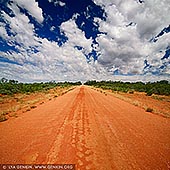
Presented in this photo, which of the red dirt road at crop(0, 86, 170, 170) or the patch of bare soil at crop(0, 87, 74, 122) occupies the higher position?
the red dirt road at crop(0, 86, 170, 170)

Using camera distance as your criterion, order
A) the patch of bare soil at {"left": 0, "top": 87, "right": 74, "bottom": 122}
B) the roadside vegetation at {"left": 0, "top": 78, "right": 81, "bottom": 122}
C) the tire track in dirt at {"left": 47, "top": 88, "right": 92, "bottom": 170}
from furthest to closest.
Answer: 1. the roadside vegetation at {"left": 0, "top": 78, "right": 81, "bottom": 122}
2. the patch of bare soil at {"left": 0, "top": 87, "right": 74, "bottom": 122}
3. the tire track in dirt at {"left": 47, "top": 88, "right": 92, "bottom": 170}

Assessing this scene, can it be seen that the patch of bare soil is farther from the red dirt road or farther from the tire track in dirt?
the tire track in dirt

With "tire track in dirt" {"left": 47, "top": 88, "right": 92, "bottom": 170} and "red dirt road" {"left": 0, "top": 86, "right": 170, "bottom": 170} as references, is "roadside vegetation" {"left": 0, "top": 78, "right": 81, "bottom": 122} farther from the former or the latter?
"tire track in dirt" {"left": 47, "top": 88, "right": 92, "bottom": 170}

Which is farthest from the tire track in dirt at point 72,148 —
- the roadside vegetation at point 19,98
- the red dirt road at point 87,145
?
the roadside vegetation at point 19,98

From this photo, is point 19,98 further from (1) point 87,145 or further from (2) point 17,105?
(1) point 87,145

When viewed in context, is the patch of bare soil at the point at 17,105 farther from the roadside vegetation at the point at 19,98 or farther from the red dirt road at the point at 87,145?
the red dirt road at the point at 87,145

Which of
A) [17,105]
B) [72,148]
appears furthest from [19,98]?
[72,148]

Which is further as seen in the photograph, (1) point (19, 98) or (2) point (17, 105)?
(1) point (19, 98)

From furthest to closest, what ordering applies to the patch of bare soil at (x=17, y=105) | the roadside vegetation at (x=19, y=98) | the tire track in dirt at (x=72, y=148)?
the roadside vegetation at (x=19, y=98)
the patch of bare soil at (x=17, y=105)
the tire track in dirt at (x=72, y=148)

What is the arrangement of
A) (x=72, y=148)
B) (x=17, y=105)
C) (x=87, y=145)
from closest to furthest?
1. (x=72, y=148)
2. (x=87, y=145)
3. (x=17, y=105)

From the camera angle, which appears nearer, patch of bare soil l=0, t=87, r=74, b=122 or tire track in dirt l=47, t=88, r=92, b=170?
tire track in dirt l=47, t=88, r=92, b=170

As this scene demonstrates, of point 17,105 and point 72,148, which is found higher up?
point 72,148

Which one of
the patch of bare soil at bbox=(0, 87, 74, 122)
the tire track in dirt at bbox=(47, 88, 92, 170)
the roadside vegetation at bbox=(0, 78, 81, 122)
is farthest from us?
the roadside vegetation at bbox=(0, 78, 81, 122)

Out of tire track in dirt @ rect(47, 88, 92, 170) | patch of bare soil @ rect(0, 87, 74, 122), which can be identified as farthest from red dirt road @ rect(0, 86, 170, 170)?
patch of bare soil @ rect(0, 87, 74, 122)
